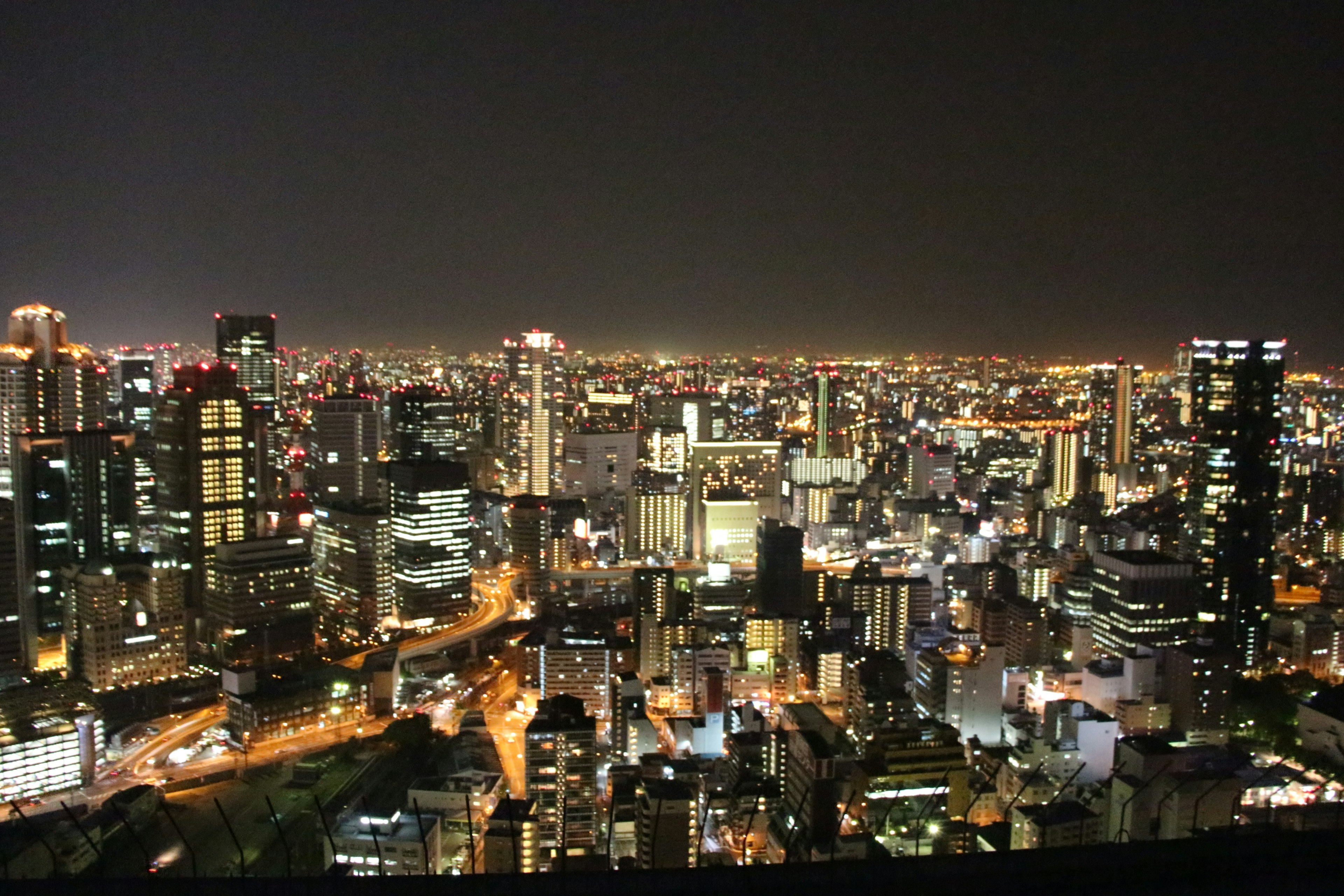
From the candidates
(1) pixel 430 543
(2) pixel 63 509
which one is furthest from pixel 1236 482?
(2) pixel 63 509

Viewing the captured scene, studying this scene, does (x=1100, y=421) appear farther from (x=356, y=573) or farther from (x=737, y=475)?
(x=356, y=573)

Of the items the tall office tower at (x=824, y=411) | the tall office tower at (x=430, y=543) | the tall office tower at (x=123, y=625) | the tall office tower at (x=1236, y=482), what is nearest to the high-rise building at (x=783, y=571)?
the tall office tower at (x=430, y=543)

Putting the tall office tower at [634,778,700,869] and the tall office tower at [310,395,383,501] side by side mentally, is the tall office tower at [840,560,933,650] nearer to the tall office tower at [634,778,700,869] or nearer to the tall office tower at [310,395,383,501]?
the tall office tower at [634,778,700,869]

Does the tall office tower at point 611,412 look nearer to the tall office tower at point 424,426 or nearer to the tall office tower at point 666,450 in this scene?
the tall office tower at point 666,450

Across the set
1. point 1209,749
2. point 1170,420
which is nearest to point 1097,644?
point 1209,749

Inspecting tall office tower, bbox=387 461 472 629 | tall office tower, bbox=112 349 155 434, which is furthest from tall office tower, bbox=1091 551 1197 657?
tall office tower, bbox=112 349 155 434

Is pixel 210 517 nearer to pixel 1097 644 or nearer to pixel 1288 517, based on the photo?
pixel 1097 644
